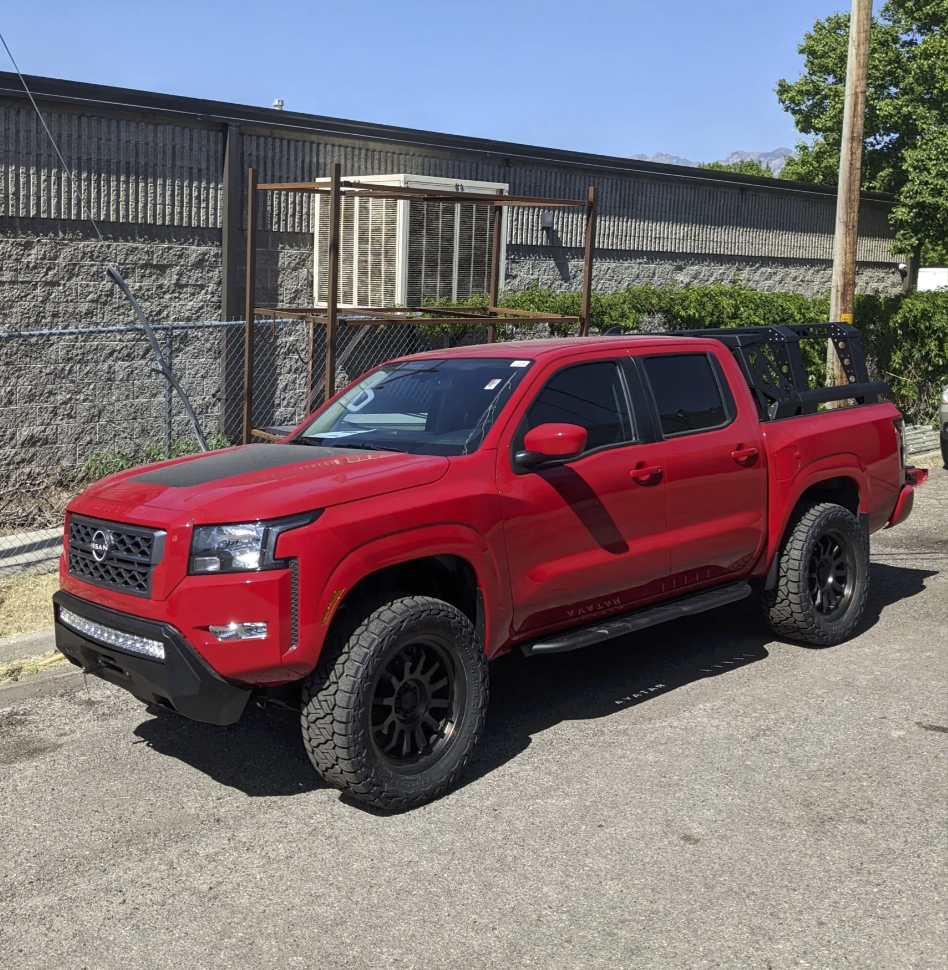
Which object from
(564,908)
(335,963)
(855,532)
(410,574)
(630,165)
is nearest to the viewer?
(335,963)

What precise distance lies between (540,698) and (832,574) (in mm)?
2153

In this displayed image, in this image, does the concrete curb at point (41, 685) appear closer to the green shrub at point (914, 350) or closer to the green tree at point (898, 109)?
the green shrub at point (914, 350)

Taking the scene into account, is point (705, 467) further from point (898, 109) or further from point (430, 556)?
point (898, 109)

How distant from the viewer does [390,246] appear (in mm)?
13359

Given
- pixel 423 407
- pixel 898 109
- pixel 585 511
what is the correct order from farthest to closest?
1. pixel 898 109
2. pixel 423 407
3. pixel 585 511

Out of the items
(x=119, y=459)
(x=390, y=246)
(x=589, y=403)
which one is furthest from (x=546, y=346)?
(x=390, y=246)

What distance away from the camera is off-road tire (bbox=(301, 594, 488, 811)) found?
15.9 ft

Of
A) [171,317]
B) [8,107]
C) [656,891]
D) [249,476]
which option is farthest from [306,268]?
[656,891]

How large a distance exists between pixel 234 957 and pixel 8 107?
8.76m

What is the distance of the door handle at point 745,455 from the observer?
670cm

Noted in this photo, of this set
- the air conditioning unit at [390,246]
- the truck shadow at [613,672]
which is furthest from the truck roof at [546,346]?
the air conditioning unit at [390,246]

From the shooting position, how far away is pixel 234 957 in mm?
3871

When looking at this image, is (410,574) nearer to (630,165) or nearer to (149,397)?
(149,397)

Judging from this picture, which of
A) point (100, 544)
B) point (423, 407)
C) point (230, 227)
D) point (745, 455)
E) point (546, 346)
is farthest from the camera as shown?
point (230, 227)
